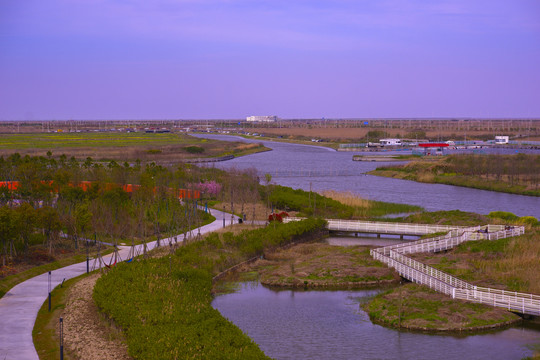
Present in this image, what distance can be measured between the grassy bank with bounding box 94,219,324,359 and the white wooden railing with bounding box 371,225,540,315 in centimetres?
1044

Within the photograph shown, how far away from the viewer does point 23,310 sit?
1068 inches

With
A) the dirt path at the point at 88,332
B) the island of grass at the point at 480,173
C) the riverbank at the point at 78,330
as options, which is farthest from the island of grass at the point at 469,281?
the island of grass at the point at 480,173

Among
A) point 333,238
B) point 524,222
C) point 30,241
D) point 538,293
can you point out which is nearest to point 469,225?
point 524,222

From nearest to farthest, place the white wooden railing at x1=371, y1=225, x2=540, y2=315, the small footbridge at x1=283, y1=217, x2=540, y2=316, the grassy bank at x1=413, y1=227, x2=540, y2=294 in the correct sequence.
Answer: the white wooden railing at x1=371, y1=225, x2=540, y2=315
the small footbridge at x1=283, y1=217, x2=540, y2=316
the grassy bank at x1=413, y1=227, x2=540, y2=294

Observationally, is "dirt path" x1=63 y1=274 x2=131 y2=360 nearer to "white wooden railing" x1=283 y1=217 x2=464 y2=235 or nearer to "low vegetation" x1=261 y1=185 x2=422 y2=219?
"white wooden railing" x1=283 y1=217 x2=464 y2=235

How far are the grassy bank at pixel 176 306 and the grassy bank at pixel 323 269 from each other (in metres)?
2.78

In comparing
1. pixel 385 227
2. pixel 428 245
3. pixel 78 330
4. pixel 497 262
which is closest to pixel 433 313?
pixel 497 262

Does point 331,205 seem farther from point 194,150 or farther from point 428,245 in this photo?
point 194,150

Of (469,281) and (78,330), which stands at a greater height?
(469,281)

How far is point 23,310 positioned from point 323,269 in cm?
1780

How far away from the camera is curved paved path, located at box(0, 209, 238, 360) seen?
74.1 feet

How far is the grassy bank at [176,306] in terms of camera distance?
20453mm

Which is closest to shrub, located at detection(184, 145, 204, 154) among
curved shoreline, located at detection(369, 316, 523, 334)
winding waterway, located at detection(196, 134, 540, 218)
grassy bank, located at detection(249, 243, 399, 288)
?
winding waterway, located at detection(196, 134, 540, 218)

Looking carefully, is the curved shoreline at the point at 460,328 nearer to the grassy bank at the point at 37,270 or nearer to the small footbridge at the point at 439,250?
the small footbridge at the point at 439,250
